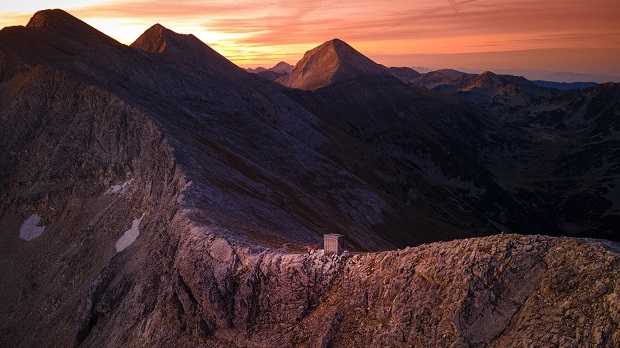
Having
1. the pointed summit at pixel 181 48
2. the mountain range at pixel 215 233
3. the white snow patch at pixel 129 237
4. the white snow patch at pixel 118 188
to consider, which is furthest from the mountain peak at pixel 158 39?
the white snow patch at pixel 129 237

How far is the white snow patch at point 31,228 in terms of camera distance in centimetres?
5131

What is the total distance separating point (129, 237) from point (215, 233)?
47.5 ft

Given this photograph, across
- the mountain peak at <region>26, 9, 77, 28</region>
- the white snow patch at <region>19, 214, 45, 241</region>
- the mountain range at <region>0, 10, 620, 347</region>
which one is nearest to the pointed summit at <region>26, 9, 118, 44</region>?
the mountain peak at <region>26, 9, 77, 28</region>

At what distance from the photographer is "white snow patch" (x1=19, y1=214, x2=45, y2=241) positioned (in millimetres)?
51312

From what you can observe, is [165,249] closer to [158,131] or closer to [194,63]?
[158,131]

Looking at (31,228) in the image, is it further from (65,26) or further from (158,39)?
(158,39)

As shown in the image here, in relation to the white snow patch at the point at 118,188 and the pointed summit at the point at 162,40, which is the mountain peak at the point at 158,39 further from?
the white snow patch at the point at 118,188

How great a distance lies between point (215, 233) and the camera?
1220 inches

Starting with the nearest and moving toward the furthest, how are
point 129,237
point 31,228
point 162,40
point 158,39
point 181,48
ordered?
point 129,237 < point 31,228 < point 181,48 < point 162,40 < point 158,39

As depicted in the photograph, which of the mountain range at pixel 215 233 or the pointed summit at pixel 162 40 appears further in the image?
the pointed summit at pixel 162 40

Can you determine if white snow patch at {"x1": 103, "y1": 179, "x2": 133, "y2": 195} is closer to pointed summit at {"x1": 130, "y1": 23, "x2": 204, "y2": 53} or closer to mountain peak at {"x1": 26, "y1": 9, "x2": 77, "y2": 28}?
mountain peak at {"x1": 26, "y1": 9, "x2": 77, "y2": 28}

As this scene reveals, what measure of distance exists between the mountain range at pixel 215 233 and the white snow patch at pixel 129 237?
162 mm

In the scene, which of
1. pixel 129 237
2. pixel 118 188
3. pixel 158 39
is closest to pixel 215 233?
pixel 129 237

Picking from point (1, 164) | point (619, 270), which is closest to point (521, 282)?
point (619, 270)
